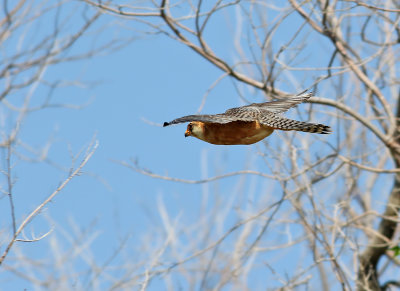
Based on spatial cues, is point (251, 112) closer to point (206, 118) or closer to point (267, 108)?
point (267, 108)

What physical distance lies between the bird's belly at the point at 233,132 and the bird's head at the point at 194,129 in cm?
5

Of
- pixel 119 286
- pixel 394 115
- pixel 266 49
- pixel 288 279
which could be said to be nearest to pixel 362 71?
pixel 394 115

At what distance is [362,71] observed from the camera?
8.03 meters

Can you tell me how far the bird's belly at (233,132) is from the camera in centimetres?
506

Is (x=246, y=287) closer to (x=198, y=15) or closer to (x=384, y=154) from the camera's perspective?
(x=384, y=154)

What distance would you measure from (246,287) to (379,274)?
5.57 feet

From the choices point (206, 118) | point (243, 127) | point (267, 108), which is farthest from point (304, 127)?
point (267, 108)

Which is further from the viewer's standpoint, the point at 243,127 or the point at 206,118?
the point at 243,127

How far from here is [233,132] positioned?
5055 millimetres

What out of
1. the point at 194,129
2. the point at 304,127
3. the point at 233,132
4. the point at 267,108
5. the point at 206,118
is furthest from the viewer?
the point at 267,108

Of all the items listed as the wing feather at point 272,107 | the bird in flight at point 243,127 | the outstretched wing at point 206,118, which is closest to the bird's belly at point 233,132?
the bird in flight at point 243,127

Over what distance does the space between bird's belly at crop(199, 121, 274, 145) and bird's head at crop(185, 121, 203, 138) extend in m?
0.05

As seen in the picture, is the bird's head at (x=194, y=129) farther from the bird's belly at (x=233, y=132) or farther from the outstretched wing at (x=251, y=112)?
the outstretched wing at (x=251, y=112)

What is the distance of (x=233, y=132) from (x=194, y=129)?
309 millimetres
